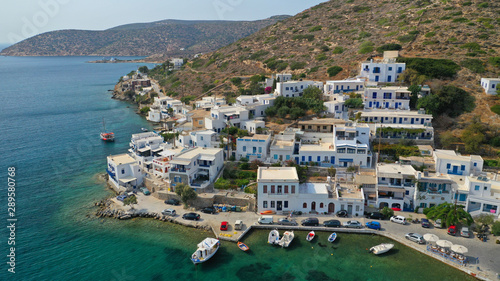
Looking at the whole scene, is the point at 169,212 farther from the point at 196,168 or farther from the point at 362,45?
the point at 362,45

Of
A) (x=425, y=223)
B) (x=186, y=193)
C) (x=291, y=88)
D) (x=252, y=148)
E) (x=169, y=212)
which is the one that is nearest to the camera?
(x=425, y=223)

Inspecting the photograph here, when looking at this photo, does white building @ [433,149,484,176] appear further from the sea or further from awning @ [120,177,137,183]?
awning @ [120,177,137,183]

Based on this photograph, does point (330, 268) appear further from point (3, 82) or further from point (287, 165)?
point (3, 82)

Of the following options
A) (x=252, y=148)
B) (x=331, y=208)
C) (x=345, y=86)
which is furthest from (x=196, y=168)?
(x=345, y=86)

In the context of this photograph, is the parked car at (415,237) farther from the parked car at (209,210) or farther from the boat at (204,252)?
the parked car at (209,210)

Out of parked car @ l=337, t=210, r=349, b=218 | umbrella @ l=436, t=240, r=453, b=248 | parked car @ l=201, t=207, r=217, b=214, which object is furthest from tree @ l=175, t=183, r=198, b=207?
umbrella @ l=436, t=240, r=453, b=248

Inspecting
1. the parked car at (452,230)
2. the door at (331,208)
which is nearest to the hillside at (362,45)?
the parked car at (452,230)

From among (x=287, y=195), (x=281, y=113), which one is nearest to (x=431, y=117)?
(x=281, y=113)
